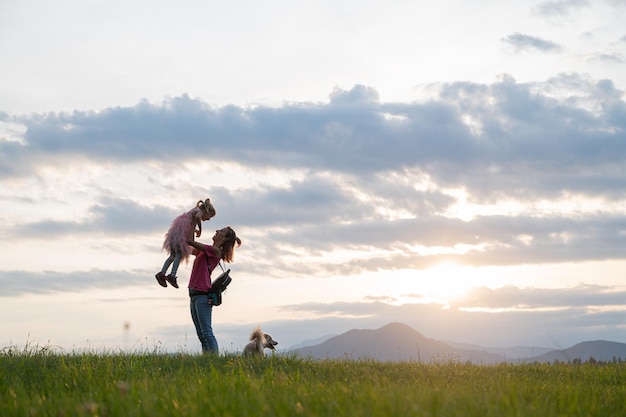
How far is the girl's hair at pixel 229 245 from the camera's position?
15.2 meters

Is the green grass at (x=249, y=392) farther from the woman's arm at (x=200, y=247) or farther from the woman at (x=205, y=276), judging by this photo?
the woman's arm at (x=200, y=247)

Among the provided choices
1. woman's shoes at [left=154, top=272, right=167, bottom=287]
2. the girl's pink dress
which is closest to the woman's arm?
the girl's pink dress

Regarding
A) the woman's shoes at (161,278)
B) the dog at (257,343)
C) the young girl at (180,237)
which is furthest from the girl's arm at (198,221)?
the dog at (257,343)

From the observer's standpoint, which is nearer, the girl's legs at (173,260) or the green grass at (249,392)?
the green grass at (249,392)

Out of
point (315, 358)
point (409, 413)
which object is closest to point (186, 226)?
point (315, 358)

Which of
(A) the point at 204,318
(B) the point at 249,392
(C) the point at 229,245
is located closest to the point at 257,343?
(A) the point at 204,318

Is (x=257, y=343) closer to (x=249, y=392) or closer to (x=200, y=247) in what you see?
(x=200, y=247)

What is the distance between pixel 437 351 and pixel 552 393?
6010mm

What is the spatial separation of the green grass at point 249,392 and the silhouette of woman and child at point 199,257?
2420 mm

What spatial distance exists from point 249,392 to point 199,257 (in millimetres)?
7755

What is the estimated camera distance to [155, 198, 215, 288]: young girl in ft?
49.9

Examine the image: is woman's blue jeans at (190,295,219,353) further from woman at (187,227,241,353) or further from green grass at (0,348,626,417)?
green grass at (0,348,626,417)

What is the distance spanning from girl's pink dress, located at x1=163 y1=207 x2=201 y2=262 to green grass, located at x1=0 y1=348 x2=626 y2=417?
10.8 ft

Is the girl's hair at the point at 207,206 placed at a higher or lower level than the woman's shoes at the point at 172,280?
higher
